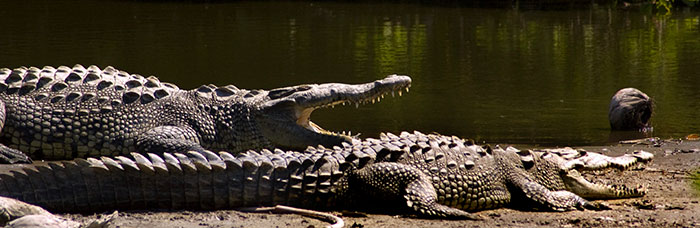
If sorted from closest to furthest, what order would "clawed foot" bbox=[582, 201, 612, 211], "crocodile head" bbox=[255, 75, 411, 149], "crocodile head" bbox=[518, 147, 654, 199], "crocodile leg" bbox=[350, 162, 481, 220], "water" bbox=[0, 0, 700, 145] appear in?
"crocodile leg" bbox=[350, 162, 481, 220]
"clawed foot" bbox=[582, 201, 612, 211]
"crocodile head" bbox=[518, 147, 654, 199]
"crocodile head" bbox=[255, 75, 411, 149]
"water" bbox=[0, 0, 700, 145]

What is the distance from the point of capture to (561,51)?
15.5m

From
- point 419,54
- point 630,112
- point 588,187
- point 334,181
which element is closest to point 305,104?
point 334,181

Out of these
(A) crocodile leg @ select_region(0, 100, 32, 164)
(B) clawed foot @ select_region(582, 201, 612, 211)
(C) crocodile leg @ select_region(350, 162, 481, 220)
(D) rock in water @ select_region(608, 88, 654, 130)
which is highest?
(C) crocodile leg @ select_region(350, 162, 481, 220)

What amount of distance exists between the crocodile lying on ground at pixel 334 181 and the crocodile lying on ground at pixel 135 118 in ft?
5.07

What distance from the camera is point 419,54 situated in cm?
1508

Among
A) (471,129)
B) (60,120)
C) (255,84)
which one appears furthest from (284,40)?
(60,120)

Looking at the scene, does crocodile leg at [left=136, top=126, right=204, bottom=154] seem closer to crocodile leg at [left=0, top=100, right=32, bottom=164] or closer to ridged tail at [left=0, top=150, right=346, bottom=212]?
crocodile leg at [left=0, top=100, right=32, bottom=164]

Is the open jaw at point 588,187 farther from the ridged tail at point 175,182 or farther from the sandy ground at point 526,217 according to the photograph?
the ridged tail at point 175,182

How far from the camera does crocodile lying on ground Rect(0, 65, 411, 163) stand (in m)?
6.90

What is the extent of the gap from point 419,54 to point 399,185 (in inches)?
397

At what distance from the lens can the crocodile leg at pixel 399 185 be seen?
504 centimetres

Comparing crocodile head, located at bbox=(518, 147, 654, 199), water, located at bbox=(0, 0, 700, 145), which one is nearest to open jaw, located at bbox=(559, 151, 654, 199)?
crocodile head, located at bbox=(518, 147, 654, 199)

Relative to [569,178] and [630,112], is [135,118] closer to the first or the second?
[569,178]

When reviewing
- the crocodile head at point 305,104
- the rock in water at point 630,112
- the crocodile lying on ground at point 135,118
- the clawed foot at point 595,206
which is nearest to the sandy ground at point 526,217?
the clawed foot at point 595,206
